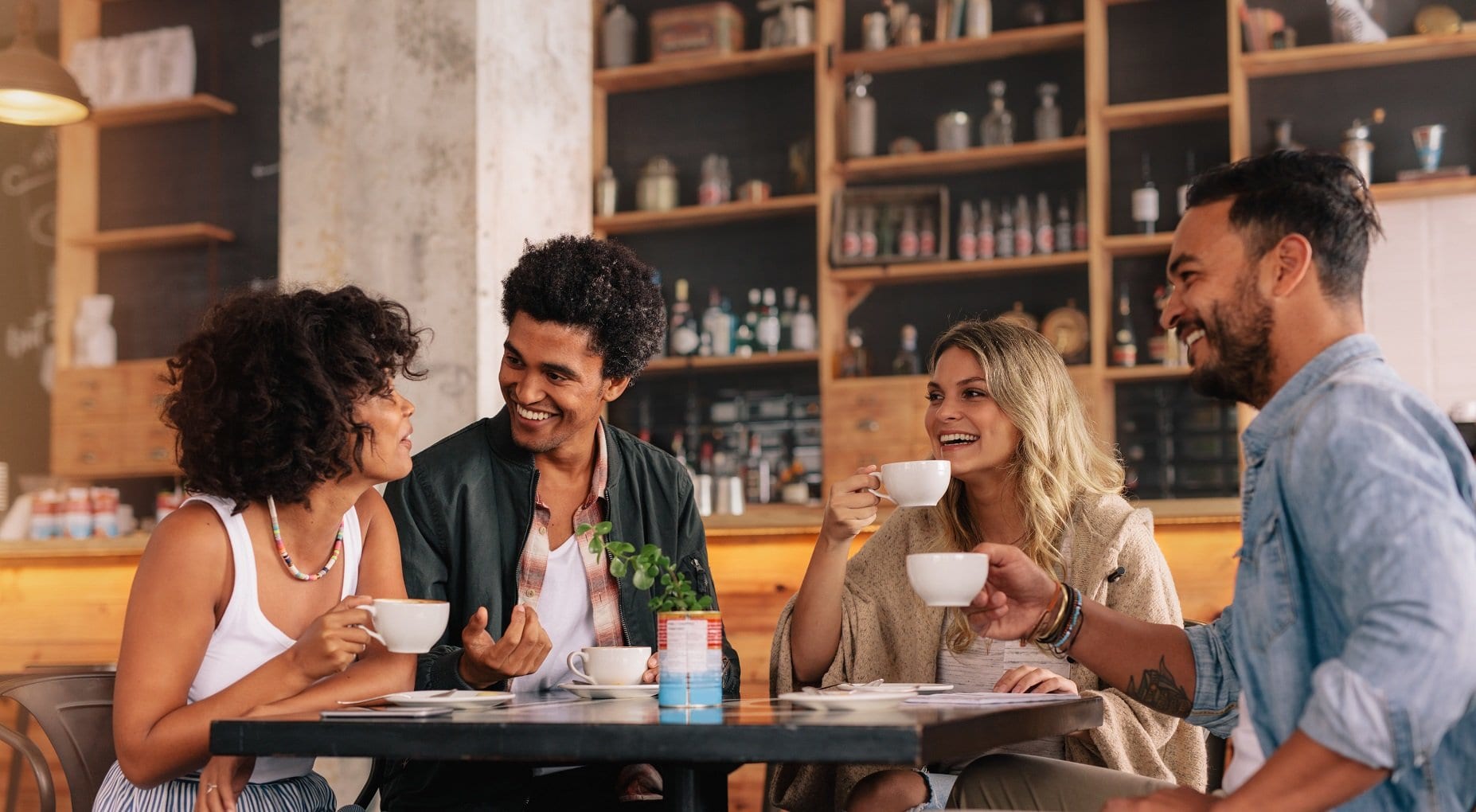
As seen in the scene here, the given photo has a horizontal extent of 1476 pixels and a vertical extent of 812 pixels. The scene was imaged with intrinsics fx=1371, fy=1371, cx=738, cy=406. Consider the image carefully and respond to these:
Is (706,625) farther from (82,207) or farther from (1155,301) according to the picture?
(82,207)

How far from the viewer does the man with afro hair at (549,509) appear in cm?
228

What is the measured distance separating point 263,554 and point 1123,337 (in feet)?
13.5

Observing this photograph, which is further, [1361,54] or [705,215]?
[705,215]

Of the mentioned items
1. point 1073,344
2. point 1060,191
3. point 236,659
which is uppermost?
point 1060,191

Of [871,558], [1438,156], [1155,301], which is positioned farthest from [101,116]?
[1438,156]

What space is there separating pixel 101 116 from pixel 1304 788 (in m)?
6.63

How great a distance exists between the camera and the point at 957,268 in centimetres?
562

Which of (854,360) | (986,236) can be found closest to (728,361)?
(854,360)

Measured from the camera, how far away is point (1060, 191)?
5.73 meters

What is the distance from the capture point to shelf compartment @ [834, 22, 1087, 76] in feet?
18.2

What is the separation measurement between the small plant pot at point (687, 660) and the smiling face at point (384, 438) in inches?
22.5

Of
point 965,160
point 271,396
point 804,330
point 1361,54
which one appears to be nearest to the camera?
point 271,396

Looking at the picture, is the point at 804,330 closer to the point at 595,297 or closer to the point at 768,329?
the point at 768,329

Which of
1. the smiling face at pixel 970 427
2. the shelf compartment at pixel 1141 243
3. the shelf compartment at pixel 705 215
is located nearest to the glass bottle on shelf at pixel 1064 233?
the shelf compartment at pixel 1141 243
